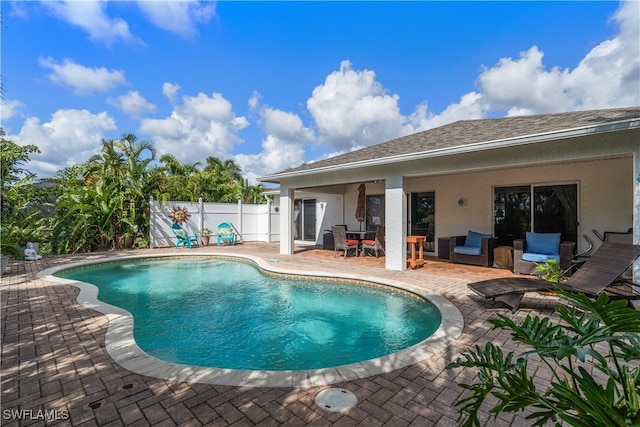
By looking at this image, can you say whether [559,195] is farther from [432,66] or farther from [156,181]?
[156,181]

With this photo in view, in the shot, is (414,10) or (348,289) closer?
(348,289)

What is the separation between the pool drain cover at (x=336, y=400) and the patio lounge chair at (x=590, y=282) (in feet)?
11.5

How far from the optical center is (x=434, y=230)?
11.8 meters

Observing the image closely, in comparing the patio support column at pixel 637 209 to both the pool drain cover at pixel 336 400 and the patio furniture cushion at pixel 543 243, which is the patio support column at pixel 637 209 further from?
the pool drain cover at pixel 336 400

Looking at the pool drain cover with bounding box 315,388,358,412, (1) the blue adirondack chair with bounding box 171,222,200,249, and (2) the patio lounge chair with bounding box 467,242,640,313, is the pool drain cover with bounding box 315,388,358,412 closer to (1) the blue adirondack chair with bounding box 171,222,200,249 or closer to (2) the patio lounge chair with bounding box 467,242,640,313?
(2) the patio lounge chair with bounding box 467,242,640,313

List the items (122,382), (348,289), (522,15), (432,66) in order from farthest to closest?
(432,66) < (522,15) < (348,289) < (122,382)

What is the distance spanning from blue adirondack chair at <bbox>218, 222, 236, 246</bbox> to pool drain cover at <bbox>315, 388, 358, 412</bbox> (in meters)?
14.6

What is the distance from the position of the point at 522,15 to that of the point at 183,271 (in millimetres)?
14398

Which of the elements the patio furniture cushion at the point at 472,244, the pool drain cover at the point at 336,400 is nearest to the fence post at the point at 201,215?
the patio furniture cushion at the point at 472,244

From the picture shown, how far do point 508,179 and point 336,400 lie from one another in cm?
976

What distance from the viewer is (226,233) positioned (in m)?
16.8

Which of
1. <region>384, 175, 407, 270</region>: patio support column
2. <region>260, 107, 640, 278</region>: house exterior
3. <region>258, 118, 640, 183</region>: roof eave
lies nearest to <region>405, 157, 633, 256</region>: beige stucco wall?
<region>260, 107, 640, 278</region>: house exterior

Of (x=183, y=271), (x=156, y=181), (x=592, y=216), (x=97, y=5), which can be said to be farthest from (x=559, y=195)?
(x=156, y=181)

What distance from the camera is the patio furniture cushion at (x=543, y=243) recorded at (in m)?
8.23
